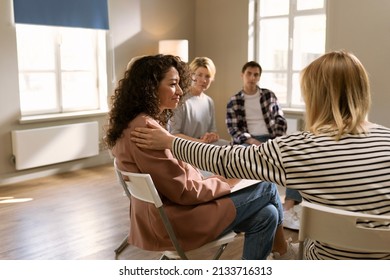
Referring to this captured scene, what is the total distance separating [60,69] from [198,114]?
90.2 inches

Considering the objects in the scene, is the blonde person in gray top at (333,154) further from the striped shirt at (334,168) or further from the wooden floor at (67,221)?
the wooden floor at (67,221)

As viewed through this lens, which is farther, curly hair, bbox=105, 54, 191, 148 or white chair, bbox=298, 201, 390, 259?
curly hair, bbox=105, 54, 191, 148

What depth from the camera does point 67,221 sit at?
11.1ft

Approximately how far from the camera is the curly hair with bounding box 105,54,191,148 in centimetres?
187

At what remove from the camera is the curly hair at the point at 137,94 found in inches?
73.7

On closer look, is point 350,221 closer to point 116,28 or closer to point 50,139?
point 50,139

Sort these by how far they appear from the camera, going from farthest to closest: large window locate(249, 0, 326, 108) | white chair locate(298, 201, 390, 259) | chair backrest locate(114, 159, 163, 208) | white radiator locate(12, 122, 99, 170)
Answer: large window locate(249, 0, 326, 108), white radiator locate(12, 122, 99, 170), chair backrest locate(114, 159, 163, 208), white chair locate(298, 201, 390, 259)

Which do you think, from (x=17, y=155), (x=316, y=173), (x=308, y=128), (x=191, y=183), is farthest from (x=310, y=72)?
(x=17, y=155)

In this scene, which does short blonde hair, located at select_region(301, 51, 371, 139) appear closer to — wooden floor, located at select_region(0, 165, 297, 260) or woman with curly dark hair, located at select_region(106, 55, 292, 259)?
woman with curly dark hair, located at select_region(106, 55, 292, 259)

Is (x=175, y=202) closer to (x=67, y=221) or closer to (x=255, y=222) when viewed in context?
(x=255, y=222)

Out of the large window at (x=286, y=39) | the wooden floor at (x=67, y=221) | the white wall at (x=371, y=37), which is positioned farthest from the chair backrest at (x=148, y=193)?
the large window at (x=286, y=39)

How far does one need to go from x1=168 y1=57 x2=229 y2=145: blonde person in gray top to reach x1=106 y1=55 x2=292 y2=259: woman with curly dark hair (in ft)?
4.25

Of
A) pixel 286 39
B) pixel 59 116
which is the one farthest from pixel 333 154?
pixel 286 39

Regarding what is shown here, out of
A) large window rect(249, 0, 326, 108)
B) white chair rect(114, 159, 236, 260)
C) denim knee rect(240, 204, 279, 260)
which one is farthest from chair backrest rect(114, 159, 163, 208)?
large window rect(249, 0, 326, 108)
